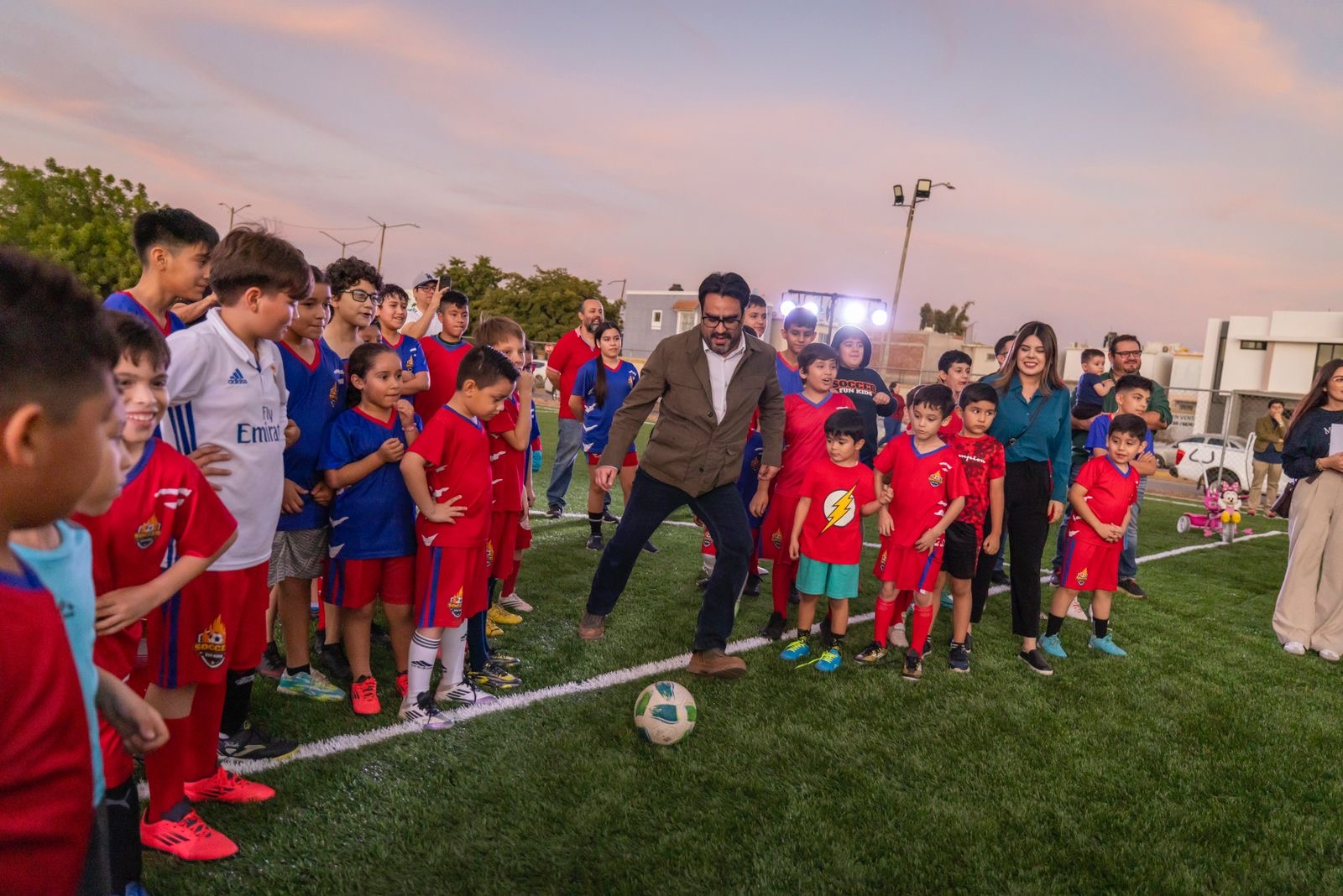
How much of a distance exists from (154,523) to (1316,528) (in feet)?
23.8

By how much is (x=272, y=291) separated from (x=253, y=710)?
81.6 inches

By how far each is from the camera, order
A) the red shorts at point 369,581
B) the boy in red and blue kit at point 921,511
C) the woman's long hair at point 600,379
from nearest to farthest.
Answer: the red shorts at point 369,581, the boy in red and blue kit at point 921,511, the woman's long hair at point 600,379

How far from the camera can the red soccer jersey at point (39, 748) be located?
1.03 metres

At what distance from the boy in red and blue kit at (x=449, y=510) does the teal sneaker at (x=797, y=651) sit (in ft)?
6.78

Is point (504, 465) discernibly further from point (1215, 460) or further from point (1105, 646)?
point (1215, 460)

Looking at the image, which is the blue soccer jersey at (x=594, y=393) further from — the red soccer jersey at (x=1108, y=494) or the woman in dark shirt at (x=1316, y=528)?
the woman in dark shirt at (x=1316, y=528)

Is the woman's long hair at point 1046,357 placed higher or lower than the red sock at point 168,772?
higher

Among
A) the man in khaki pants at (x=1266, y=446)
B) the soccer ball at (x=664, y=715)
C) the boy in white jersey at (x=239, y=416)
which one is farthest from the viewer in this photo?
the man in khaki pants at (x=1266, y=446)

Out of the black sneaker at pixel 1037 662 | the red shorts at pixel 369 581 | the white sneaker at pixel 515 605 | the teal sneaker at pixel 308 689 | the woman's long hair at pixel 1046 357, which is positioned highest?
the woman's long hair at pixel 1046 357

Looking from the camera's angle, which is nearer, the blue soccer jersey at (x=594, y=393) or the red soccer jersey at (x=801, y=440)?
the red soccer jersey at (x=801, y=440)

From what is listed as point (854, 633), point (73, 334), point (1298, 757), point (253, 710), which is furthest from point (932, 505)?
point (73, 334)

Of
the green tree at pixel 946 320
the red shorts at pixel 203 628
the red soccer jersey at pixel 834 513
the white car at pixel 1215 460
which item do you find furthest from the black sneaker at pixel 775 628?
the green tree at pixel 946 320

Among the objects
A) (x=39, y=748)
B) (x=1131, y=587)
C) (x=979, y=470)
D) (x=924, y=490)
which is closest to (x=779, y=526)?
(x=924, y=490)

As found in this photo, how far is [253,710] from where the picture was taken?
363cm
